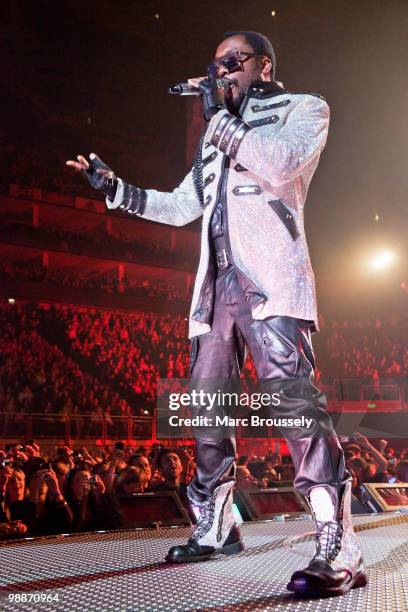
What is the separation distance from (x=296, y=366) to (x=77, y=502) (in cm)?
197

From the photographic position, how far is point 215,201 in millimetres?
1486

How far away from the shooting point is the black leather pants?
1213 millimetres

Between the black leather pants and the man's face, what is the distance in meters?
0.44

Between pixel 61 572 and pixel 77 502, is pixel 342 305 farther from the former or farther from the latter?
pixel 61 572

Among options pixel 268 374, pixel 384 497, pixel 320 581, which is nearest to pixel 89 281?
pixel 384 497

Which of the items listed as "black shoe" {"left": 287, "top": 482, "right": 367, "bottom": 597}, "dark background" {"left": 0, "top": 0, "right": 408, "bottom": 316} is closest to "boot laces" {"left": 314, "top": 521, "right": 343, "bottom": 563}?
"black shoe" {"left": 287, "top": 482, "right": 367, "bottom": 597}

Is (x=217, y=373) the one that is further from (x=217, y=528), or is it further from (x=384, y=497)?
(x=384, y=497)

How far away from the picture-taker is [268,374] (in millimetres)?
1287

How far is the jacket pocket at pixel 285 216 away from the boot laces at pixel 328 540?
623mm

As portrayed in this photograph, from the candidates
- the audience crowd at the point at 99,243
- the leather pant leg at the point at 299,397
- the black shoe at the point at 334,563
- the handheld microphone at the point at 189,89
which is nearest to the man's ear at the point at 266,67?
the handheld microphone at the point at 189,89

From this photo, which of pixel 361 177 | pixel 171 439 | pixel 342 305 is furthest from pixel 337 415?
pixel 342 305

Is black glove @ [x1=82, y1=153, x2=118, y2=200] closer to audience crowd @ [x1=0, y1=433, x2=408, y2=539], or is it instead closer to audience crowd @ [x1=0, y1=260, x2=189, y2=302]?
audience crowd @ [x1=0, y1=433, x2=408, y2=539]

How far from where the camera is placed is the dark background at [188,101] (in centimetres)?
579

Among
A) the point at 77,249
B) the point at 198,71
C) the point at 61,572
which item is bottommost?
the point at 61,572
